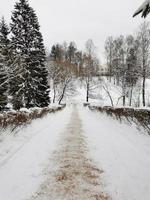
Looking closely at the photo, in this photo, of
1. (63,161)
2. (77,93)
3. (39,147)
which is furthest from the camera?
(77,93)

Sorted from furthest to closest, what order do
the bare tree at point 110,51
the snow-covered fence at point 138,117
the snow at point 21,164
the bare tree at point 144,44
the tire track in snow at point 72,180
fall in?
the bare tree at point 110,51
the bare tree at point 144,44
the snow-covered fence at point 138,117
the snow at point 21,164
the tire track in snow at point 72,180

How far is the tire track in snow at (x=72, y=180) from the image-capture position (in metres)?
3.99

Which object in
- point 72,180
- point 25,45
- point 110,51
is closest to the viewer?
point 72,180

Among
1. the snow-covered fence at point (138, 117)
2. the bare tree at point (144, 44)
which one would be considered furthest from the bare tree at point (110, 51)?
the snow-covered fence at point (138, 117)

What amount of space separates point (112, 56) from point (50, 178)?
60.0m

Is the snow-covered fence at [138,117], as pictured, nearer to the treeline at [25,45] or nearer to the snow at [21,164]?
the snow at [21,164]

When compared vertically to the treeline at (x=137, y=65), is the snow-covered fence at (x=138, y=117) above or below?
below

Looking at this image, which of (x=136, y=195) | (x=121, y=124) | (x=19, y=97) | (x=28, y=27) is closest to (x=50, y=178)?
(x=136, y=195)

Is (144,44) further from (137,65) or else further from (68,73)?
Answer: (68,73)

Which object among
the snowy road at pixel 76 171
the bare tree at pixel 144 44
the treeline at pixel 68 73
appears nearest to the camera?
the snowy road at pixel 76 171

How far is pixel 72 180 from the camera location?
4688mm

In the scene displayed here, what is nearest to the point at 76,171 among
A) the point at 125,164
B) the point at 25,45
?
the point at 125,164

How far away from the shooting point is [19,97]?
2444 centimetres

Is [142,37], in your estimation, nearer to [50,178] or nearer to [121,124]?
[121,124]
